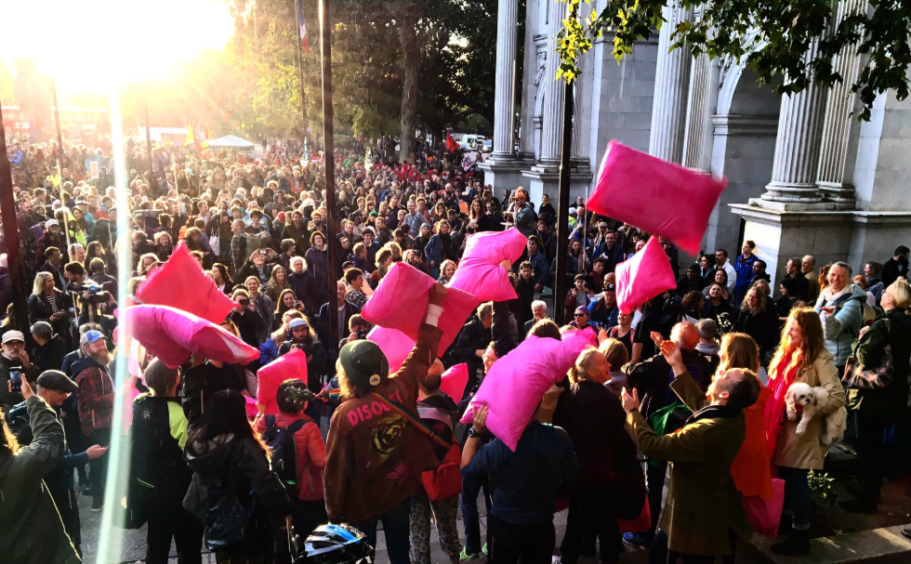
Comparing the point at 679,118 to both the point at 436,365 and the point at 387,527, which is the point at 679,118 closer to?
the point at 436,365

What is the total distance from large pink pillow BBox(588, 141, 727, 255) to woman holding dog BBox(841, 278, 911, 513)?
1.95m

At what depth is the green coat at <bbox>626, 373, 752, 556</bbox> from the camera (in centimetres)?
378

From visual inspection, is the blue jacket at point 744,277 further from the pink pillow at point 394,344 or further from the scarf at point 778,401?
the pink pillow at point 394,344

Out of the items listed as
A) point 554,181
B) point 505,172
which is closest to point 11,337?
point 554,181

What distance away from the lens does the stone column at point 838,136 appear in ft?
33.4

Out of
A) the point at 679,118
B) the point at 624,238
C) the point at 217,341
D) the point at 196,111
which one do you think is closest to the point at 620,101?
the point at 679,118

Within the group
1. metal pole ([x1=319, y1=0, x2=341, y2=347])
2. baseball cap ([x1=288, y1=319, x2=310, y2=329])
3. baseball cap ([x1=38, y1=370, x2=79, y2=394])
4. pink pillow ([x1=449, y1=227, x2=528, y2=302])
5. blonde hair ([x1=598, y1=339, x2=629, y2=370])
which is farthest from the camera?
metal pole ([x1=319, y1=0, x2=341, y2=347])

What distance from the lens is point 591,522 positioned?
4527 mm

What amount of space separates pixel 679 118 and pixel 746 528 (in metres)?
11.7

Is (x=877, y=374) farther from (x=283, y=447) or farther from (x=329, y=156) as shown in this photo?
(x=329, y=156)

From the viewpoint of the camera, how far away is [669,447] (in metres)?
3.81

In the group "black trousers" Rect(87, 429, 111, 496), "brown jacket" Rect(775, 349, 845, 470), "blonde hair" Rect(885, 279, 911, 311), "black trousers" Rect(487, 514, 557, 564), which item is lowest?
"black trousers" Rect(87, 429, 111, 496)

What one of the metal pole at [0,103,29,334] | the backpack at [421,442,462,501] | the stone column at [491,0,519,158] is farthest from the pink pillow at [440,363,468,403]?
the stone column at [491,0,519,158]

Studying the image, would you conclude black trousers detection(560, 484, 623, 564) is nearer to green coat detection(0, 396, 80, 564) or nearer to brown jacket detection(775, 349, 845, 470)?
brown jacket detection(775, 349, 845, 470)
